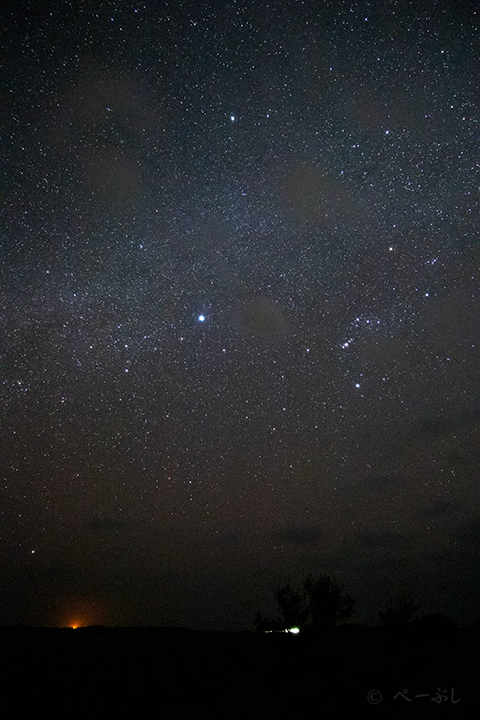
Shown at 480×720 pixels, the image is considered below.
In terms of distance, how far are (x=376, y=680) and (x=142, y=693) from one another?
5.32 meters

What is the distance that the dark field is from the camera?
8922mm

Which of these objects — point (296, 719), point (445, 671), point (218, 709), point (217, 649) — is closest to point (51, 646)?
point (217, 649)

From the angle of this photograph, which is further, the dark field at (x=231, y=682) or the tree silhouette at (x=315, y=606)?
the tree silhouette at (x=315, y=606)

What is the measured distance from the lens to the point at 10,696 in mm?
8695

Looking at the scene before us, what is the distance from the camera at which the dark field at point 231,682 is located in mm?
8922
